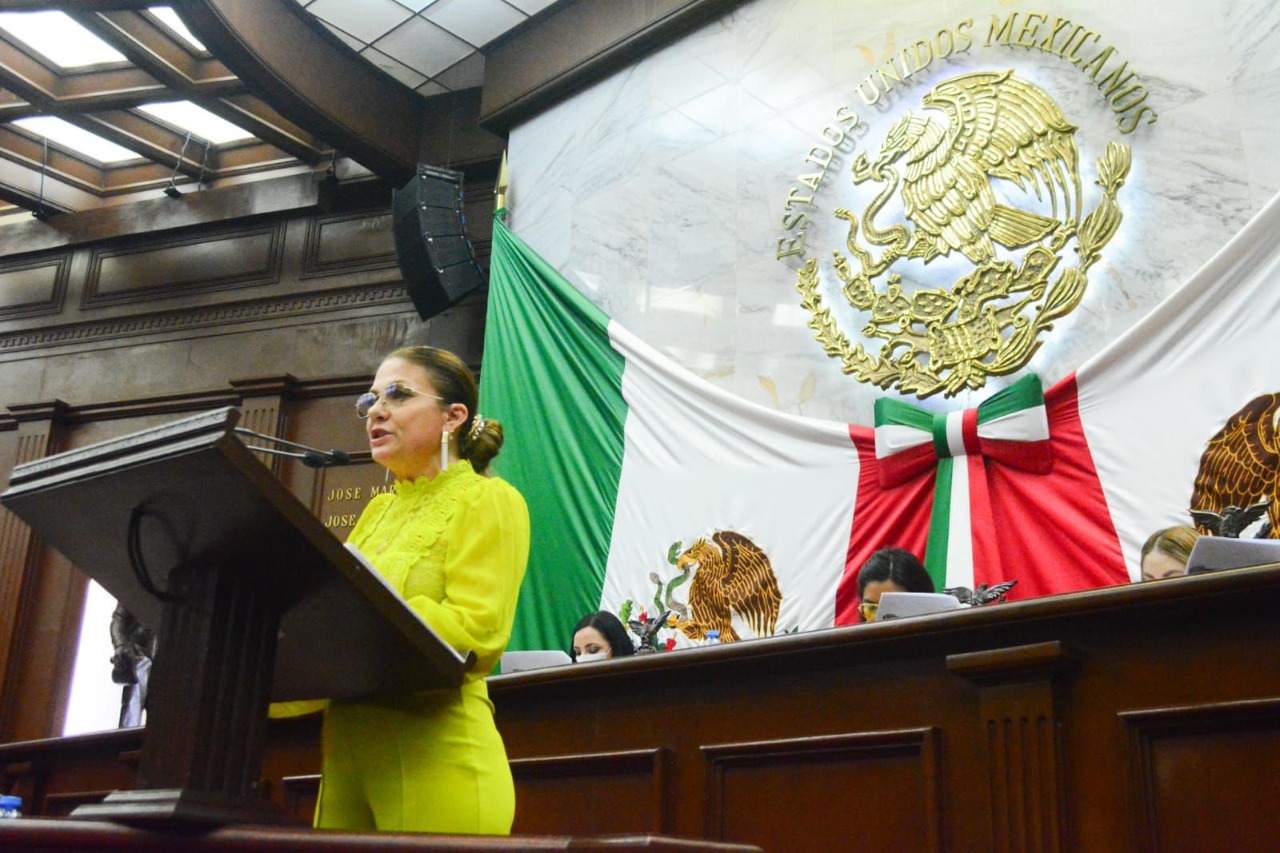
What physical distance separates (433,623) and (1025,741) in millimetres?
812

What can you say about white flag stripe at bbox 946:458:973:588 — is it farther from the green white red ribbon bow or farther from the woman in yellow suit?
the woman in yellow suit

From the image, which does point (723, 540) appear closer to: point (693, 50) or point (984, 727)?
point (693, 50)

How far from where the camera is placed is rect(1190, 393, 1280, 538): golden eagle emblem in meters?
3.28

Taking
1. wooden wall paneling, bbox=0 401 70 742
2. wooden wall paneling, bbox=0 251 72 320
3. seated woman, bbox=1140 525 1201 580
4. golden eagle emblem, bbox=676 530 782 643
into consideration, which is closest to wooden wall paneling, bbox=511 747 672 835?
seated woman, bbox=1140 525 1201 580

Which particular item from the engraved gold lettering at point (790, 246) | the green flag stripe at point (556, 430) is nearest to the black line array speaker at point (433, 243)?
the green flag stripe at point (556, 430)

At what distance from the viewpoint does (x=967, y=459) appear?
393 cm

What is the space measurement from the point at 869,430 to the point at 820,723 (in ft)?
7.63

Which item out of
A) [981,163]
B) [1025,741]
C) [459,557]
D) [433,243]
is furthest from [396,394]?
[433,243]

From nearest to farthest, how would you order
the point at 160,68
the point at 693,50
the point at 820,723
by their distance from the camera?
the point at 820,723
the point at 693,50
the point at 160,68

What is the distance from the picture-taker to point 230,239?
271 inches

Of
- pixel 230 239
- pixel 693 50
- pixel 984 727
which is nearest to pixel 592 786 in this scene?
pixel 984 727

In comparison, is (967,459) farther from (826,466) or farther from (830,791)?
(830,791)

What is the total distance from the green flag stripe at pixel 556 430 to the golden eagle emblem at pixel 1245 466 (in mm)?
2136

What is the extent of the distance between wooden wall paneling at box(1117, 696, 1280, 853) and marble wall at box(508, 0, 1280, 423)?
7.96ft
